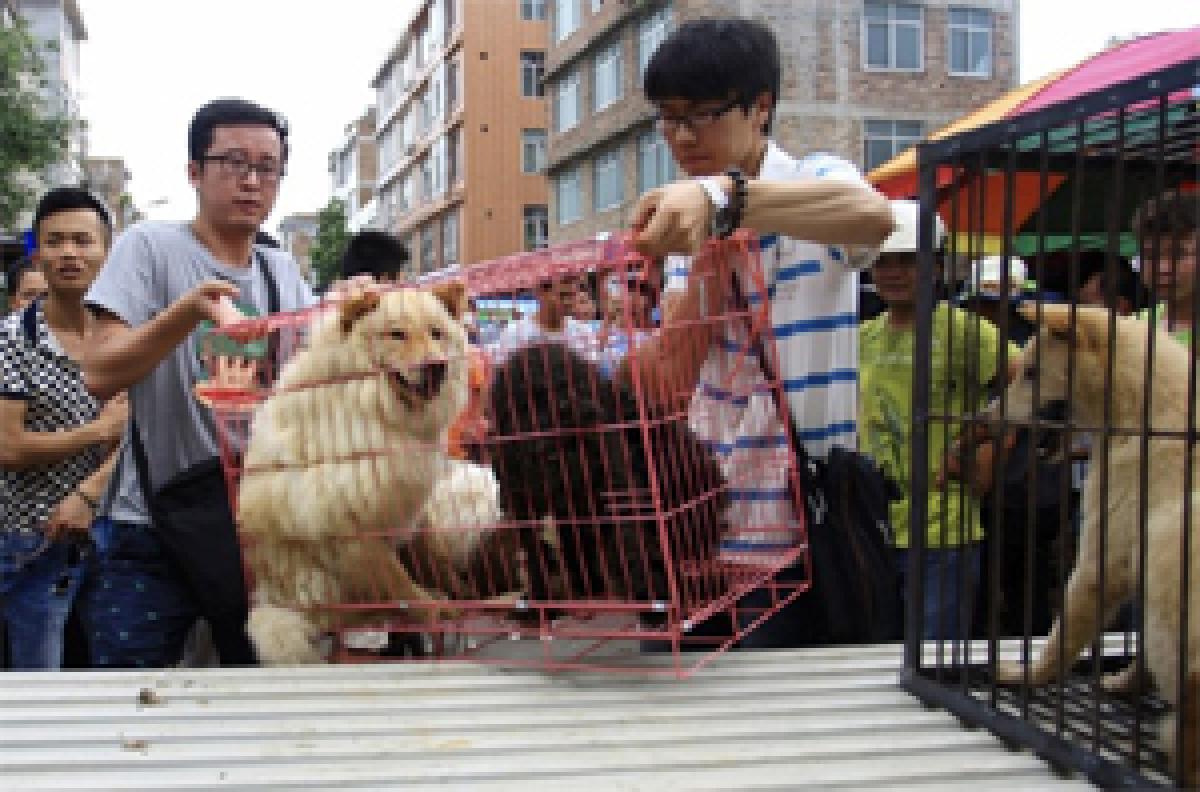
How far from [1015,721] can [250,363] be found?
1714 millimetres

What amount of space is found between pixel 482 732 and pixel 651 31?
83.6 feet

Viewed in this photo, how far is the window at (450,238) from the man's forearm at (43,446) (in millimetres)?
38244

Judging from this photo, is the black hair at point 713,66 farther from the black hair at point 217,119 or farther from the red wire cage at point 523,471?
the black hair at point 217,119

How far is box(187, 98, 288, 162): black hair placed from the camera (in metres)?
2.73

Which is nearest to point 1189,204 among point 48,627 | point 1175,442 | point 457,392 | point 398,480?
point 1175,442

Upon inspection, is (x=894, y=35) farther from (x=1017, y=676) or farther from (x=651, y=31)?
(x=1017, y=676)

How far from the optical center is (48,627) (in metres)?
3.42

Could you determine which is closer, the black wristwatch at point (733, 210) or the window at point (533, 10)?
the black wristwatch at point (733, 210)

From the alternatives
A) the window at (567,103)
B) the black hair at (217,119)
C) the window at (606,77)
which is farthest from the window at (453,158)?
the black hair at (217,119)

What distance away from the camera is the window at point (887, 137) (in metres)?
22.7

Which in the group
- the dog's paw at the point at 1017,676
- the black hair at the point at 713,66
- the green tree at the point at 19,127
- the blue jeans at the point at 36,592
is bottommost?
the blue jeans at the point at 36,592

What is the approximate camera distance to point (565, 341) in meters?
1.85

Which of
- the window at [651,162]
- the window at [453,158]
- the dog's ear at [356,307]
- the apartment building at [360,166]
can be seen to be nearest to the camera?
the dog's ear at [356,307]

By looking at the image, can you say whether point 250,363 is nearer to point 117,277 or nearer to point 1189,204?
point 117,277
